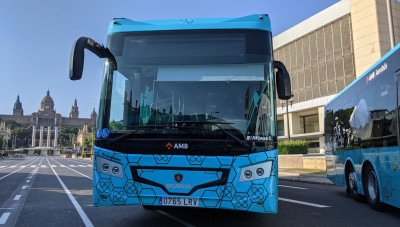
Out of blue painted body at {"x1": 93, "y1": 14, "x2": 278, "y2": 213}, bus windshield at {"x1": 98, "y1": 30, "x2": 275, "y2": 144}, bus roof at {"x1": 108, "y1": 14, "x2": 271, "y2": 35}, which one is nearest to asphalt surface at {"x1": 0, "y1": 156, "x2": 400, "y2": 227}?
blue painted body at {"x1": 93, "y1": 14, "x2": 278, "y2": 213}

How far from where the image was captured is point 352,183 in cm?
911

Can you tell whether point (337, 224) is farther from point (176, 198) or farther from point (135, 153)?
point (135, 153)

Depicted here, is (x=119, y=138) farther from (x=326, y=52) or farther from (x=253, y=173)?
(x=326, y=52)

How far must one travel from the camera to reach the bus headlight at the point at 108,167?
4.81 m

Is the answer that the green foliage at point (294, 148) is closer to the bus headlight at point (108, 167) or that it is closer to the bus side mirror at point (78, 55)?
the bus headlight at point (108, 167)

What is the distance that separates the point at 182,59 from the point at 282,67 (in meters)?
1.57

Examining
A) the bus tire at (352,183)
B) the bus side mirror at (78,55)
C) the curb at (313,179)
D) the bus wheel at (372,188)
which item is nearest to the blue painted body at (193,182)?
the bus side mirror at (78,55)

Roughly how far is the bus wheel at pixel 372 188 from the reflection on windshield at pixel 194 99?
409 cm

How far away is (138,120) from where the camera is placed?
16.1 ft

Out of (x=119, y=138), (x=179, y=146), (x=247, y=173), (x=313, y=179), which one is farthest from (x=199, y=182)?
(x=313, y=179)

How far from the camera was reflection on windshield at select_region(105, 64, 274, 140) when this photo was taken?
472 centimetres

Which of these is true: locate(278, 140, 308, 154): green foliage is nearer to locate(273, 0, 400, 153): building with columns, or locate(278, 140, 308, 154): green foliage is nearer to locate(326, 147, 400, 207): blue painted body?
locate(273, 0, 400, 153): building with columns

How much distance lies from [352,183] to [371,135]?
2.30 meters

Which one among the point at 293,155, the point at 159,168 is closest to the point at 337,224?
the point at 159,168
